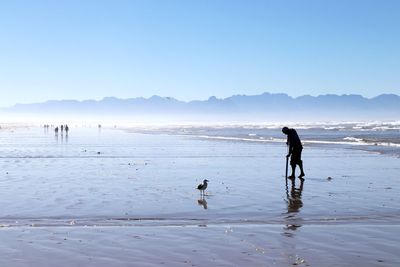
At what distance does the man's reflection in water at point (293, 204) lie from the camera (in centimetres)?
1129

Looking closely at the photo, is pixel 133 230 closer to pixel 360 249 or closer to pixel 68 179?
pixel 360 249

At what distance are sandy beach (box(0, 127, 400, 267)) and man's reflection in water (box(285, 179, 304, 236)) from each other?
0.08ft

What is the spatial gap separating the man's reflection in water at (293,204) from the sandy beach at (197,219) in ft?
0.08

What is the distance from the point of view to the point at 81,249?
29.8 feet

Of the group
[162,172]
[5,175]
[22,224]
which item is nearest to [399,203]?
[22,224]

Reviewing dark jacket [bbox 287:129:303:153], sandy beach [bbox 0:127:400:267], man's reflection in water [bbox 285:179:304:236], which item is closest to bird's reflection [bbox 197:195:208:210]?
sandy beach [bbox 0:127:400:267]

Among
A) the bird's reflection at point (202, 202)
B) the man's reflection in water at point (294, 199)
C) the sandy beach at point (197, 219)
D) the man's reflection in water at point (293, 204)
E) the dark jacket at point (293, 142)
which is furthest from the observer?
the dark jacket at point (293, 142)

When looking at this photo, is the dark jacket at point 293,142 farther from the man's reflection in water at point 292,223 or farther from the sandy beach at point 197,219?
the man's reflection in water at point 292,223

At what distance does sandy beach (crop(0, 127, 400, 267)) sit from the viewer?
28.4 feet

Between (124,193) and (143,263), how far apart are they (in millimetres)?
7757

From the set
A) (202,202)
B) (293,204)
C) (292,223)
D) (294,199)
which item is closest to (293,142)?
(294,199)

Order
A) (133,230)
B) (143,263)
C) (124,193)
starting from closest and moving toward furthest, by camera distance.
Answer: (143,263) → (133,230) → (124,193)

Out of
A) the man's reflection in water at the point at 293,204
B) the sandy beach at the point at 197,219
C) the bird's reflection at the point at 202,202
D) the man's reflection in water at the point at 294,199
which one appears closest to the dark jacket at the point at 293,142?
the sandy beach at the point at 197,219

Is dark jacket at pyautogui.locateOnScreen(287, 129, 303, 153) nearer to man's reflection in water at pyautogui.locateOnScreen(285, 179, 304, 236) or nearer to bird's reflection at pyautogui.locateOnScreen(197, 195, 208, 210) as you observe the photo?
man's reflection in water at pyautogui.locateOnScreen(285, 179, 304, 236)
